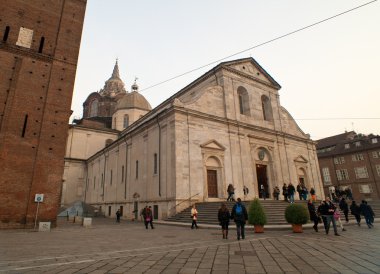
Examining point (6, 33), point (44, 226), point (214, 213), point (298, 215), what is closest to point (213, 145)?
point (214, 213)

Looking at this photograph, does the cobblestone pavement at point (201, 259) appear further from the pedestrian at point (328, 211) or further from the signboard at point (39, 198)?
the signboard at point (39, 198)

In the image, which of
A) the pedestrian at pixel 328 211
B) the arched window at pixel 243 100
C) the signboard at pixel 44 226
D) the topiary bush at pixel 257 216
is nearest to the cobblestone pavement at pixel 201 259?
the pedestrian at pixel 328 211

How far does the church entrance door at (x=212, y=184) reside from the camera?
21.5 m

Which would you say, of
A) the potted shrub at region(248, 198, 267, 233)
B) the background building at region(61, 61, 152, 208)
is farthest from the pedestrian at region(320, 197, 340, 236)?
the background building at region(61, 61, 152, 208)

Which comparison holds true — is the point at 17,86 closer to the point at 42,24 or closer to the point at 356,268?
the point at 42,24

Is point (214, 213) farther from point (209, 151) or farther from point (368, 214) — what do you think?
point (368, 214)

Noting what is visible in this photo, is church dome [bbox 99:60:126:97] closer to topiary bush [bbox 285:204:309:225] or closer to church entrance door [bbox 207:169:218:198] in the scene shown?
church entrance door [bbox 207:169:218:198]

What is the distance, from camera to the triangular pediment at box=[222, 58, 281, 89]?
27.3 m

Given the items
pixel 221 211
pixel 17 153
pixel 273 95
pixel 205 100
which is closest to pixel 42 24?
pixel 17 153

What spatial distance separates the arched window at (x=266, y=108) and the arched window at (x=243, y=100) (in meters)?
3.38

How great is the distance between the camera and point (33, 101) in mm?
16547

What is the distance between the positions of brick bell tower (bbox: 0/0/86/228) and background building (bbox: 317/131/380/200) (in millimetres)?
38436

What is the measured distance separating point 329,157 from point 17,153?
49.4m

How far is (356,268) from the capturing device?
17.1 ft
